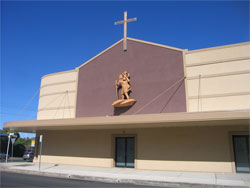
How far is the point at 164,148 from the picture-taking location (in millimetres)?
15547

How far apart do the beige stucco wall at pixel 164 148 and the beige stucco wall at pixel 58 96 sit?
86.4 inches

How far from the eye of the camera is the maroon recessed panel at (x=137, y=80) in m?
16.2

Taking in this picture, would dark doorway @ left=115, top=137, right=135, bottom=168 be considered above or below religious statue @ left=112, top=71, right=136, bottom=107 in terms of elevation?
below

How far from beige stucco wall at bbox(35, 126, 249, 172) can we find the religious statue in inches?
81.0

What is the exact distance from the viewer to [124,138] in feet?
56.6

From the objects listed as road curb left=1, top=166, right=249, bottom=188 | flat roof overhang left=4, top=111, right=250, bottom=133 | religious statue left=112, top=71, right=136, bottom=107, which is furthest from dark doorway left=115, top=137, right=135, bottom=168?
road curb left=1, top=166, right=249, bottom=188

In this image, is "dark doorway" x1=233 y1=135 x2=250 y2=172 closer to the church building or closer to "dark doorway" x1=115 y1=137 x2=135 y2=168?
the church building

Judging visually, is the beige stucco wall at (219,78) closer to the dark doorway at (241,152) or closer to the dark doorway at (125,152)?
the dark doorway at (241,152)

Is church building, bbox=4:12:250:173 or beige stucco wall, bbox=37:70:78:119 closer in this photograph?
church building, bbox=4:12:250:173

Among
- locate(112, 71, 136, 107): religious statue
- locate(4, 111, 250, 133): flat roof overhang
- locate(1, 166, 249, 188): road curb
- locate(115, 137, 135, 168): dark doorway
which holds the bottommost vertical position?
locate(1, 166, 249, 188): road curb

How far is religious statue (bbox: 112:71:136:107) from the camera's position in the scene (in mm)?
17002

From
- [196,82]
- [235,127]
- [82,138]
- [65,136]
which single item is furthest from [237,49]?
[65,136]

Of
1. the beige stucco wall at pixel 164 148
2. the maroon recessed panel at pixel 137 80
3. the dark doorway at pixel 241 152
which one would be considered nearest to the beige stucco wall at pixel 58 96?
the maroon recessed panel at pixel 137 80

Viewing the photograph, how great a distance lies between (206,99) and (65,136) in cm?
1190
